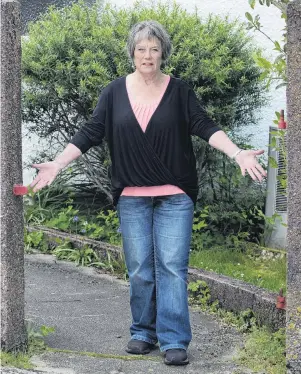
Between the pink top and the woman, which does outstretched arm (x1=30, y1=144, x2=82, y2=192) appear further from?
the pink top

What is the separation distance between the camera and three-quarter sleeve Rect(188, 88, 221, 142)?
16.5 ft

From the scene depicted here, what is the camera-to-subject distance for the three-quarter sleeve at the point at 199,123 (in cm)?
504

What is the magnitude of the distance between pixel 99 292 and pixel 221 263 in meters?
1.06

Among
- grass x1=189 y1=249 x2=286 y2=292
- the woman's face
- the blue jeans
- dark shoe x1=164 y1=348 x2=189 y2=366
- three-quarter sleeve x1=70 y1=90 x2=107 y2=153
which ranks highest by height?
the woman's face

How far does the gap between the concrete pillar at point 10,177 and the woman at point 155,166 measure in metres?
0.20

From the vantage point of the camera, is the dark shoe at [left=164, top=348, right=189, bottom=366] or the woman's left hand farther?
the dark shoe at [left=164, top=348, right=189, bottom=366]

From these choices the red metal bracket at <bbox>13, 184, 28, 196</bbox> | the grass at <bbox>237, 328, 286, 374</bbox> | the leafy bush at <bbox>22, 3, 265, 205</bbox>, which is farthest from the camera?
Result: the leafy bush at <bbox>22, 3, 265, 205</bbox>

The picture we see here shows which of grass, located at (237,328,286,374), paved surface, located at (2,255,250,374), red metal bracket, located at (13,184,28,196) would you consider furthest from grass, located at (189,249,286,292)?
red metal bracket, located at (13,184,28,196)

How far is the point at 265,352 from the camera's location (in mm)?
5137

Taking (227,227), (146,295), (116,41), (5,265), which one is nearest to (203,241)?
(227,227)

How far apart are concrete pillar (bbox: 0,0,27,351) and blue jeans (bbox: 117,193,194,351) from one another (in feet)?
2.06

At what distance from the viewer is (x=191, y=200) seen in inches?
202

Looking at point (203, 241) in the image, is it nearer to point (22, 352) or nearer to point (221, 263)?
point (221, 263)

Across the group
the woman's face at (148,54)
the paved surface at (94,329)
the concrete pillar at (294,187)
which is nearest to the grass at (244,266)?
the paved surface at (94,329)
